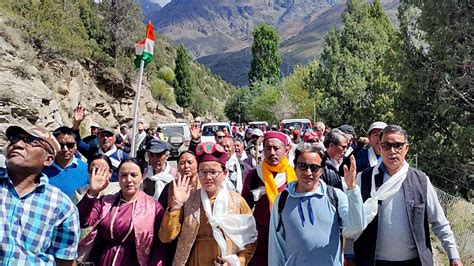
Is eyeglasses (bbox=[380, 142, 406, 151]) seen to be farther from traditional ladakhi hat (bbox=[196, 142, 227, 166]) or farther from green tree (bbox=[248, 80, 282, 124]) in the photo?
green tree (bbox=[248, 80, 282, 124])

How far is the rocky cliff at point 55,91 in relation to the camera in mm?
10602

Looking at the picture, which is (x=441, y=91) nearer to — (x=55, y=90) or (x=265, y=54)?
(x=55, y=90)

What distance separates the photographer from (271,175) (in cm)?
364

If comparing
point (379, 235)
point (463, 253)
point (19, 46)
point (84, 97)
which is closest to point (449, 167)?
point (463, 253)

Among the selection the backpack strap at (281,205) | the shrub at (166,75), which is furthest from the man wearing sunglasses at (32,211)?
the shrub at (166,75)

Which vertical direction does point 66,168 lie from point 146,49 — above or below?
below

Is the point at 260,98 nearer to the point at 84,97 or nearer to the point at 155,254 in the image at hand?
the point at 84,97

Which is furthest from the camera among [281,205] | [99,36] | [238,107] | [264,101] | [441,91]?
[238,107]

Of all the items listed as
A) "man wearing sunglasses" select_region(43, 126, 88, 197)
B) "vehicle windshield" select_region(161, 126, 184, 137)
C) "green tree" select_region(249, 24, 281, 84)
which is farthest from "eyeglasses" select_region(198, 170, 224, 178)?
"green tree" select_region(249, 24, 281, 84)

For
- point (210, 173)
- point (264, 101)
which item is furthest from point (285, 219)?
point (264, 101)

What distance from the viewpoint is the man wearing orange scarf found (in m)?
3.46

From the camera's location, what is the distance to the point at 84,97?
21.7 m

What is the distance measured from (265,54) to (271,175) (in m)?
58.0

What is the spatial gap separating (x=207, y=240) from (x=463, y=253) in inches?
188
